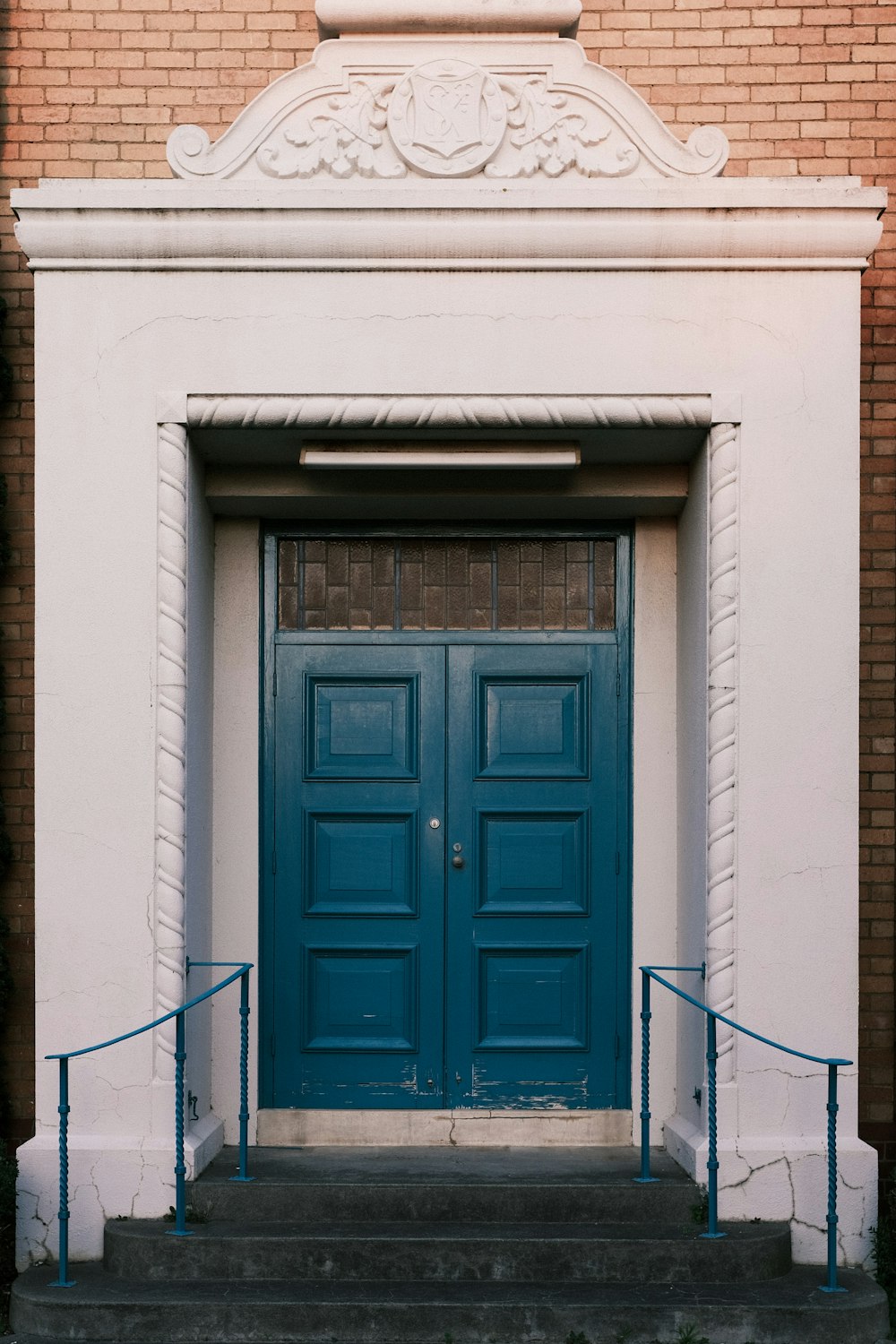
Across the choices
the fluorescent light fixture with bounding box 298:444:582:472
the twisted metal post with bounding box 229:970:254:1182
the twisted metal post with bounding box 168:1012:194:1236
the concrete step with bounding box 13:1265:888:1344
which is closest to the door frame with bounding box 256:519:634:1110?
the twisted metal post with bounding box 229:970:254:1182

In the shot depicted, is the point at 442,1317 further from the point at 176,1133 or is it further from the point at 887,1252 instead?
the point at 887,1252

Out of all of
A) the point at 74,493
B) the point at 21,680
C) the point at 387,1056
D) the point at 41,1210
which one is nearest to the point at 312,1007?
the point at 387,1056

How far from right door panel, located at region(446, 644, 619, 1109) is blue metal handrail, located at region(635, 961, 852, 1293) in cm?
52

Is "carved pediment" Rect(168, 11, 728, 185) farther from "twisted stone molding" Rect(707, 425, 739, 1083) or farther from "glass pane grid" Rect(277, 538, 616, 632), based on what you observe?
"glass pane grid" Rect(277, 538, 616, 632)

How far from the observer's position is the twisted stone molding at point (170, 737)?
5.73m

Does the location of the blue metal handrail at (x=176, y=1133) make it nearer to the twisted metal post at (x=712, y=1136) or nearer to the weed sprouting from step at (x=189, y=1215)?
the weed sprouting from step at (x=189, y=1215)

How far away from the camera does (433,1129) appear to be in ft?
20.8

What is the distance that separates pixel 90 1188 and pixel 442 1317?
5.01ft

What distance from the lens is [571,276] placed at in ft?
19.1

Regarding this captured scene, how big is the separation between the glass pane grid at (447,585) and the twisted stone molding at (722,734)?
2.83 ft

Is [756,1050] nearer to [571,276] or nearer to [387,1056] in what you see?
[387,1056]

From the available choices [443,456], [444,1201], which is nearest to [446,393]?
[443,456]

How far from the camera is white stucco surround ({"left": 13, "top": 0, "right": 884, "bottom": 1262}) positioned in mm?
5715

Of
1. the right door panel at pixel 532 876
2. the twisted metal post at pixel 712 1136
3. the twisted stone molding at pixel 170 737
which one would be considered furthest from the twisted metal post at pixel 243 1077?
the twisted metal post at pixel 712 1136
